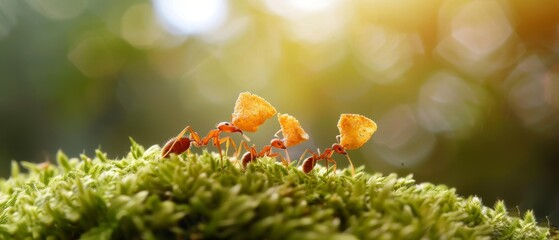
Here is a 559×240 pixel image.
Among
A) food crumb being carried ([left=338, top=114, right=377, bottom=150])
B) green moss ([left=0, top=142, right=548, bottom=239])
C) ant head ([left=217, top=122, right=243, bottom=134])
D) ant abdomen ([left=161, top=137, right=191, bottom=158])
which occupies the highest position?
ant head ([left=217, top=122, right=243, bottom=134])

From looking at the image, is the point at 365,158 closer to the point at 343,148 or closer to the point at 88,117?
the point at 88,117

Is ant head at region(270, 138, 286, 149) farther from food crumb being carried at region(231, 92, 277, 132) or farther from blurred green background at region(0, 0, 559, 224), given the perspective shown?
blurred green background at region(0, 0, 559, 224)

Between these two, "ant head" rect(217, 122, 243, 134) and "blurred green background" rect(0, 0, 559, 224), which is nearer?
"ant head" rect(217, 122, 243, 134)

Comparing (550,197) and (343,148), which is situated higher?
(343,148)

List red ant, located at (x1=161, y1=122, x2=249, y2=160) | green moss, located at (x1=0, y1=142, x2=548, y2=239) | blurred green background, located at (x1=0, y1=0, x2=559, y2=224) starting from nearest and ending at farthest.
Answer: green moss, located at (x1=0, y1=142, x2=548, y2=239) → red ant, located at (x1=161, y1=122, x2=249, y2=160) → blurred green background, located at (x1=0, y1=0, x2=559, y2=224)

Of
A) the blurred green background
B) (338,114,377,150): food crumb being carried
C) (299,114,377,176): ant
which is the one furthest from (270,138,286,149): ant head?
the blurred green background

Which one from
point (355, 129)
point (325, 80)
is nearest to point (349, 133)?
point (355, 129)

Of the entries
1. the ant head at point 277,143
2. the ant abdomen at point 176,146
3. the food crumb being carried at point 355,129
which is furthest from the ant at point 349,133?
the ant abdomen at point 176,146

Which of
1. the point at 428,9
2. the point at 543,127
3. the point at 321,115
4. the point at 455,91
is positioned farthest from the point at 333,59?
the point at 543,127
